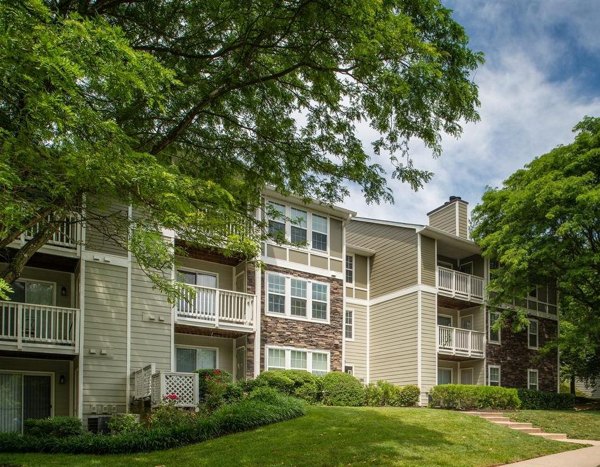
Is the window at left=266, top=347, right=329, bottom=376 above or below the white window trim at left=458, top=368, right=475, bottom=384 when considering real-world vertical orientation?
above

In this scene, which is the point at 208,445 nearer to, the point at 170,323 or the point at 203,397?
the point at 203,397

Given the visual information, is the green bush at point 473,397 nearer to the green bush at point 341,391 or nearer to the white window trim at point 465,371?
the green bush at point 341,391

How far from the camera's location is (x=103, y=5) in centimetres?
969

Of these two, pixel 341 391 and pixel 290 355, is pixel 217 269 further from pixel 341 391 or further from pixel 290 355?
pixel 341 391

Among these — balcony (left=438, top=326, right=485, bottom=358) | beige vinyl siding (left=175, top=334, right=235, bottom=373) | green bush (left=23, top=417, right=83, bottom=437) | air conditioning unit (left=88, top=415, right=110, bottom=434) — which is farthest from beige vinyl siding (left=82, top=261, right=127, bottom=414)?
balcony (left=438, top=326, right=485, bottom=358)

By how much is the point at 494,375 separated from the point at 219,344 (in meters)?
13.8

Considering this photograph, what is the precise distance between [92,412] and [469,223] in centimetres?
2051

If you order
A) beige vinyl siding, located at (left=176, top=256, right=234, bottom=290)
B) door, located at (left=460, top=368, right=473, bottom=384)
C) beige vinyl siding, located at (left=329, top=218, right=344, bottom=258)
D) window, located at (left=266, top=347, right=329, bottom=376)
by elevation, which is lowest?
door, located at (left=460, top=368, right=473, bottom=384)

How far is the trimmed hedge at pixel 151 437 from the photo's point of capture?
1191 centimetres

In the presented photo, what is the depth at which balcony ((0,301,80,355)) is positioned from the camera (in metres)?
15.0

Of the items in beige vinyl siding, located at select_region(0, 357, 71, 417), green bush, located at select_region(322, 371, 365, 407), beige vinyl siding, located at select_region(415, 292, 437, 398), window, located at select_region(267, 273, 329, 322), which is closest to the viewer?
beige vinyl siding, located at select_region(0, 357, 71, 417)

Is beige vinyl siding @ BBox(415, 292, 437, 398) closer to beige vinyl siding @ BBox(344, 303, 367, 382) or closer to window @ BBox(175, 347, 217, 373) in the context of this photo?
beige vinyl siding @ BBox(344, 303, 367, 382)

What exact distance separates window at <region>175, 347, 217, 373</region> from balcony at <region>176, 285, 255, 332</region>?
5.28ft

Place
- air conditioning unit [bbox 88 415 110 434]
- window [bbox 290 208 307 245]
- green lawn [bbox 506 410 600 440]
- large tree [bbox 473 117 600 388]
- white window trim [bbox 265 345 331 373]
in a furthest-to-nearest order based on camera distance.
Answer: window [bbox 290 208 307 245], large tree [bbox 473 117 600 388], white window trim [bbox 265 345 331 373], green lawn [bbox 506 410 600 440], air conditioning unit [bbox 88 415 110 434]
